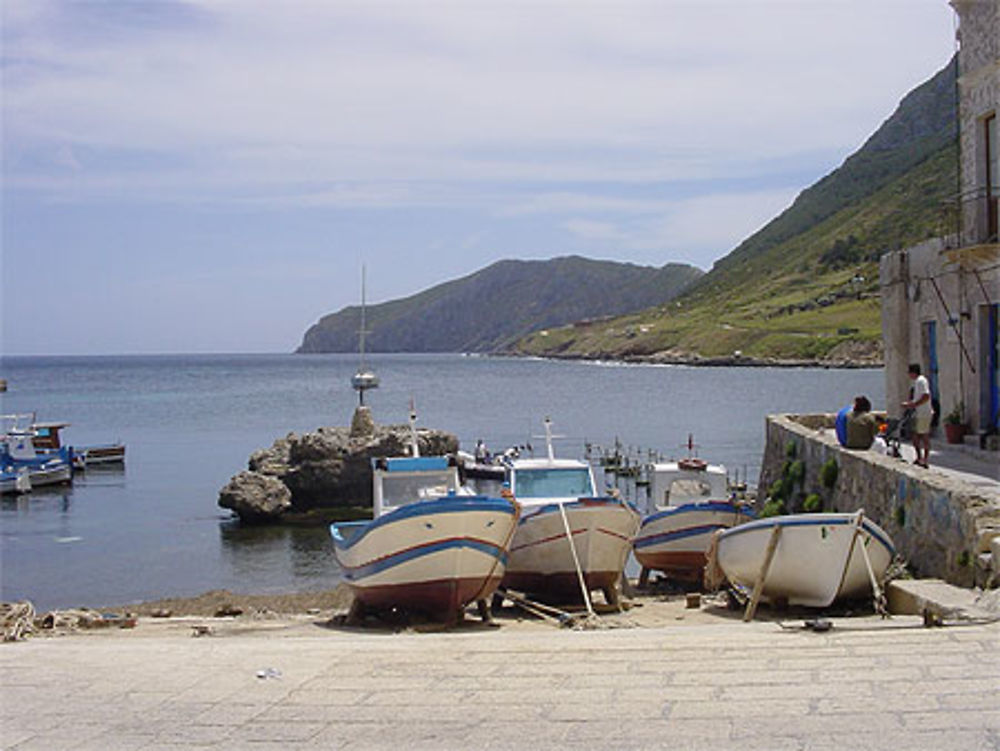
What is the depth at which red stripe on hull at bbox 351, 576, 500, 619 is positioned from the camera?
1628cm

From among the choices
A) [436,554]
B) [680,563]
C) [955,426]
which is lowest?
[680,563]

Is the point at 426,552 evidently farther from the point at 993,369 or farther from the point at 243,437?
the point at 243,437

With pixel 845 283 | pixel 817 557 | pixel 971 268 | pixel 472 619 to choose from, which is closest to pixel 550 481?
pixel 472 619

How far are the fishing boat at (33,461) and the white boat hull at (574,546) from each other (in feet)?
120

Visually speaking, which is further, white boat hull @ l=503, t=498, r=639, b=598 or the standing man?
the standing man

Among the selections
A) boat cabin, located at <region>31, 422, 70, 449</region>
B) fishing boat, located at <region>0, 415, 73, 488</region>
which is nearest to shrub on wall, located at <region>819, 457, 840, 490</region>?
fishing boat, located at <region>0, 415, 73, 488</region>

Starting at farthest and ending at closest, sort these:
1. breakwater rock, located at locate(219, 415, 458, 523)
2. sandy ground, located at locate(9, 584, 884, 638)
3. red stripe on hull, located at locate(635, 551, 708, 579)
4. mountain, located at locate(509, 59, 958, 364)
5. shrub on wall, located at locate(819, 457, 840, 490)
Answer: mountain, located at locate(509, 59, 958, 364) < breakwater rock, located at locate(219, 415, 458, 523) < red stripe on hull, located at locate(635, 551, 708, 579) < shrub on wall, located at locate(819, 457, 840, 490) < sandy ground, located at locate(9, 584, 884, 638)

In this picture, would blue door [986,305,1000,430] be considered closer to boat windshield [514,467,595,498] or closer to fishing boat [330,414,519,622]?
boat windshield [514,467,595,498]

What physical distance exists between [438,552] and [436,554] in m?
0.05

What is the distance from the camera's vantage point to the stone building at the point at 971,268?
72.1ft

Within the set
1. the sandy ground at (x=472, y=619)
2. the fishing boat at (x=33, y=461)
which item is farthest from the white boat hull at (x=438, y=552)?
the fishing boat at (x=33, y=461)

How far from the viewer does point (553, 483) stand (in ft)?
71.0

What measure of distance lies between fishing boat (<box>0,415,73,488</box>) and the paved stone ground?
1656 inches

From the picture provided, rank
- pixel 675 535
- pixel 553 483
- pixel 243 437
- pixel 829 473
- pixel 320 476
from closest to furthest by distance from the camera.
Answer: pixel 829 473
pixel 553 483
pixel 675 535
pixel 320 476
pixel 243 437
